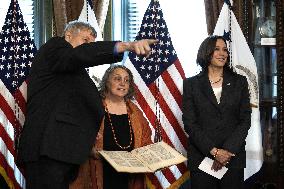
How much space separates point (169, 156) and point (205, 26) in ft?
6.08

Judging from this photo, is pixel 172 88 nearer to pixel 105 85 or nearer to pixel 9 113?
pixel 105 85

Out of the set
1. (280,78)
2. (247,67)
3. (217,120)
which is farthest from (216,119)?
(280,78)

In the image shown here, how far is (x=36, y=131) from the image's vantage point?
8.80 ft

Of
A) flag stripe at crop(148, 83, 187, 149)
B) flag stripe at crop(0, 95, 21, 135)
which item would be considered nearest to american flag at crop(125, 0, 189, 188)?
flag stripe at crop(148, 83, 187, 149)

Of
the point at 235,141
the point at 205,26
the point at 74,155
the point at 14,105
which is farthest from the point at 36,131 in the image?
the point at 205,26

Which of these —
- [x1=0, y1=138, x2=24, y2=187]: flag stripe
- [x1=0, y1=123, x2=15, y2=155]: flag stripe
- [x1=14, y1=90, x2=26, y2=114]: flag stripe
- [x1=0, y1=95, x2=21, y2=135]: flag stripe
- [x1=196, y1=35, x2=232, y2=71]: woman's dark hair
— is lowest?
[x1=0, y1=138, x2=24, y2=187]: flag stripe

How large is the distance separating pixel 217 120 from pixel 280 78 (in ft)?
3.76

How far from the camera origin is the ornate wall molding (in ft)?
13.9

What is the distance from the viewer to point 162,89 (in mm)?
3961

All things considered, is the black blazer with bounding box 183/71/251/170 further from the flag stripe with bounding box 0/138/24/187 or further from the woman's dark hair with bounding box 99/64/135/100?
the flag stripe with bounding box 0/138/24/187

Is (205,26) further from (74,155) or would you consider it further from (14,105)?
(74,155)

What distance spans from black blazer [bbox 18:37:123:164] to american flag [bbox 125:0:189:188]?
1241 mm

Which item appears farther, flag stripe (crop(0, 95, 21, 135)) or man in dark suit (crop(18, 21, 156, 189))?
flag stripe (crop(0, 95, 21, 135))

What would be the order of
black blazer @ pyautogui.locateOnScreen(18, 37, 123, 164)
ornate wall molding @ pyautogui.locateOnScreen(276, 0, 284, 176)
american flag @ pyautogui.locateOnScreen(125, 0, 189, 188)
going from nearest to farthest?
black blazer @ pyautogui.locateOnScreen(18, 37, 123, 164) < american flag @ pyautogui.locateOnScreen(125, 0, 189, 188) < ornate wall molding @ pyautogui.locateOnScreen(276, 0, 284, 176)
